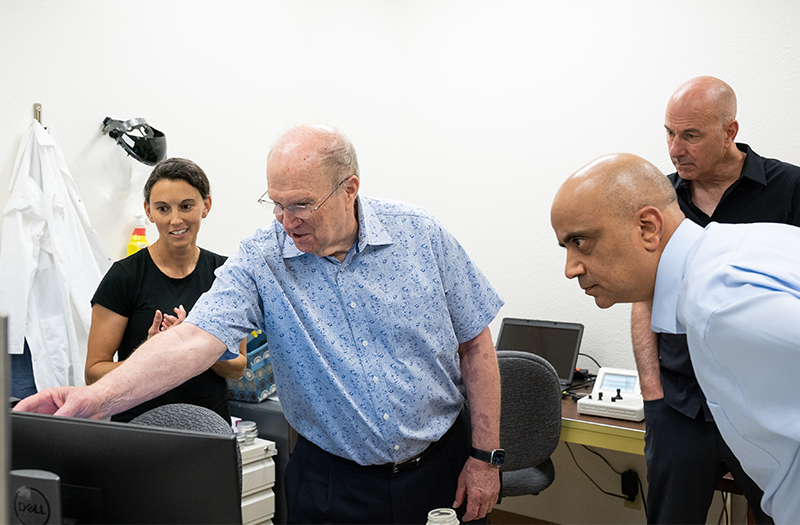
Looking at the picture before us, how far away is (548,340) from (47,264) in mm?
2122

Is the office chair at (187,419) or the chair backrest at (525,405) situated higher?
the office chair at (187,419)

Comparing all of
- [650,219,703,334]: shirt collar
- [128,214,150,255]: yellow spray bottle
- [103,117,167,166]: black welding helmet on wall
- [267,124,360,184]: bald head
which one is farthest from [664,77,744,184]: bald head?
[128,214,150,255]: yellow spray bottle

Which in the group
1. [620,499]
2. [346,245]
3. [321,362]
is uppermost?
[346,245]

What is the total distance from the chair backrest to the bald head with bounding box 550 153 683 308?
113 cm

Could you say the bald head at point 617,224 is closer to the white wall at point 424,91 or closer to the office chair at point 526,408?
the office chair at point 526,408

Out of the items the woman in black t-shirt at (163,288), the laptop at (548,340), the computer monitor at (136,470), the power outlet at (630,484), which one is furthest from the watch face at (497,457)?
the power outlet at (630,484)

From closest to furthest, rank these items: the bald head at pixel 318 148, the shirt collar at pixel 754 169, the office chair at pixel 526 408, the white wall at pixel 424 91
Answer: the bald head at pixel 318 148 → the shirt collar at pixel 754 169 → the office chair at pixel 526 408 → the white wall at pixel 424 91

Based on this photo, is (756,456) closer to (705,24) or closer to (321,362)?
(321,362)

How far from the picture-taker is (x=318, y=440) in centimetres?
145

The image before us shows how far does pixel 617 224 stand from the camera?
1.11 meters

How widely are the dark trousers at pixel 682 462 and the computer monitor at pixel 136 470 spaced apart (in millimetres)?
1482

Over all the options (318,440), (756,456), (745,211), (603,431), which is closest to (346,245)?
(318,440)

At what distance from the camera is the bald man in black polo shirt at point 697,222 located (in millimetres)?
1886

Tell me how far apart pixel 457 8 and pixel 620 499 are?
2662 millimetres
